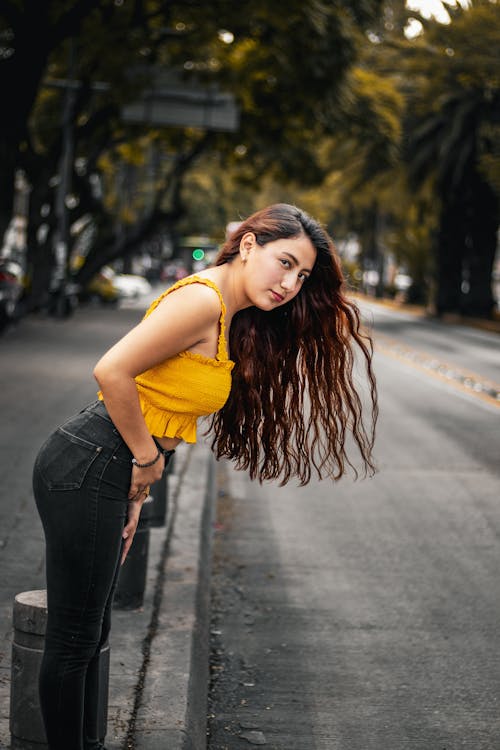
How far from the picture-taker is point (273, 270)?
338 centimetres

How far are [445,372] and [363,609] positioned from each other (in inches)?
638

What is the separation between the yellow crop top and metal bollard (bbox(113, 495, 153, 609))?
2.49 metres

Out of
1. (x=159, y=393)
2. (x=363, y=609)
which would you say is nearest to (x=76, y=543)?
(x=159, y=393)

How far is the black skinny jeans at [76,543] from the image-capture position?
3260 mm

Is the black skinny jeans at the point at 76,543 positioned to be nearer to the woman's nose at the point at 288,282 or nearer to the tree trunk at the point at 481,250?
the woman's nose at the point at 288,282

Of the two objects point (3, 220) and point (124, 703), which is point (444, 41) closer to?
point (3, 220)

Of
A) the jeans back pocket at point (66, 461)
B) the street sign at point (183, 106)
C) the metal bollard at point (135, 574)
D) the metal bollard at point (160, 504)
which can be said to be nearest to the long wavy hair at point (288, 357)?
the jeans back pocket at point (66, 461)

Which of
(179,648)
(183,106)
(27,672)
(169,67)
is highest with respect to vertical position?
(169,67)

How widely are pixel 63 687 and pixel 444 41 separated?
36.5m

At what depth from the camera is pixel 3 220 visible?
87.8 feet

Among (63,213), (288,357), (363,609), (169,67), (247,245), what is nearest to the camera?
(247,245)

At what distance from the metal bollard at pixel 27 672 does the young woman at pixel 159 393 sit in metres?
0.27

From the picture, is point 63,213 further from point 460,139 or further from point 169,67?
point 460,139

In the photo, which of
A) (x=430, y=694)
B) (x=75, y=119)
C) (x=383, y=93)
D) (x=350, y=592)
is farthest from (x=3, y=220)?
(x=430, y=694)
